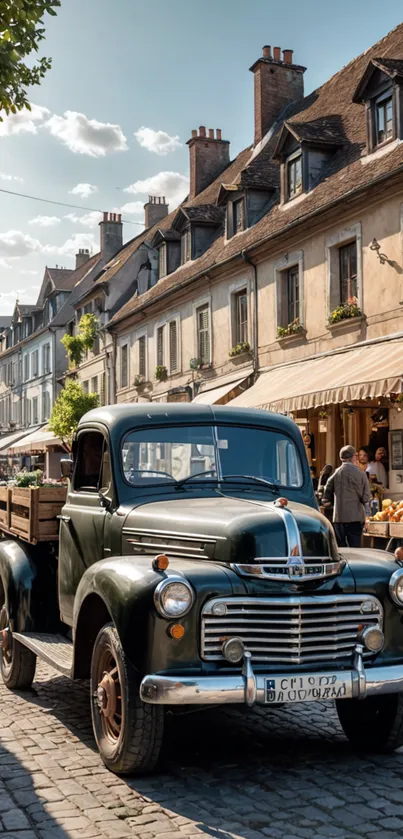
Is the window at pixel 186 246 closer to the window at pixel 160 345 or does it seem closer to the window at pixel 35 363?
the window at pixel 160 345

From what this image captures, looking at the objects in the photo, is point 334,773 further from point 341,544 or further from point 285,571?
point 341,544

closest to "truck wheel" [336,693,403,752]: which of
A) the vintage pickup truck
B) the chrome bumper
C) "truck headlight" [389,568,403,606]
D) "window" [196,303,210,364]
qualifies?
the vintage pickup truck

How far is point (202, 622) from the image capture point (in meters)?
4.46

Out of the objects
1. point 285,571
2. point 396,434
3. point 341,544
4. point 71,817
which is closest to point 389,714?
point 285,571

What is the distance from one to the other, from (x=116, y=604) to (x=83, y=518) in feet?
4.84

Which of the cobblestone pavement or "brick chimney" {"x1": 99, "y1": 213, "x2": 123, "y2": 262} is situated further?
"brick chimney" {"x1": 99, "y1": 213, "x2": 123, "y2": 262}

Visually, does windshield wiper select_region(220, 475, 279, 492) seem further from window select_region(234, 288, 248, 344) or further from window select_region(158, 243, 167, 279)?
window select_region(158, 243, 167, 279)

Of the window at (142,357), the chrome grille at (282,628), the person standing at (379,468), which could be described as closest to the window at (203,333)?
the window at (142,357)

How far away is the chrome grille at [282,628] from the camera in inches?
176

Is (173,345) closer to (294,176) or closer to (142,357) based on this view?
(142,357)

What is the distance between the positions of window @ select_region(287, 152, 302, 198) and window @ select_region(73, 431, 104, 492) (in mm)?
15765

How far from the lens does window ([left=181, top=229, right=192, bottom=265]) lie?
2805 centimetres

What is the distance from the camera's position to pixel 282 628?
454 centimetres

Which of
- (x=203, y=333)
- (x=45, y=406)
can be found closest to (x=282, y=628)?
(x=203, y=333)
